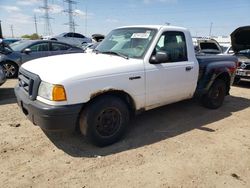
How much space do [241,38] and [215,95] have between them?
4.59m

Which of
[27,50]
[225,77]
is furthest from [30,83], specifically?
[27,50]

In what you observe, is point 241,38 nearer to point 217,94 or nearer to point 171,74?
point 217,94

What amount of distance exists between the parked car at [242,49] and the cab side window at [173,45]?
5.00 metres

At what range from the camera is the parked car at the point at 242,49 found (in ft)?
30.5

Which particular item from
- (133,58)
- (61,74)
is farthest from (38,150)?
(133,58)

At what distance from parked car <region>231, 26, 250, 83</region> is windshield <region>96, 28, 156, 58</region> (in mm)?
5743

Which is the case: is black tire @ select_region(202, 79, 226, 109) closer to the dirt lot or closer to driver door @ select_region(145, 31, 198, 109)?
the dirt lot

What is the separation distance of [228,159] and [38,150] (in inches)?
114

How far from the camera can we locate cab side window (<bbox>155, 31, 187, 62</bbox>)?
15.8ft

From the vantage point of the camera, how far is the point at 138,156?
3.94m

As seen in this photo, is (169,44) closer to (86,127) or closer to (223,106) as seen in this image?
(86,127)

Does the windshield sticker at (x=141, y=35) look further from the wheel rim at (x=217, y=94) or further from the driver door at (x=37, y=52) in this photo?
the driver door at (x=37, y=52)

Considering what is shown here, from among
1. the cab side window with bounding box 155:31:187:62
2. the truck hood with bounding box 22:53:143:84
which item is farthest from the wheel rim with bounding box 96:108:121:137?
the cab side window with bounding box 155:31:187:62

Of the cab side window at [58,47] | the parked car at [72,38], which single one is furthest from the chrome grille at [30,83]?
the parked car at [72,38]
